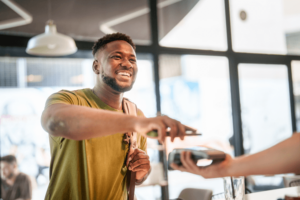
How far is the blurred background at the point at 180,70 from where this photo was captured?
314 cm

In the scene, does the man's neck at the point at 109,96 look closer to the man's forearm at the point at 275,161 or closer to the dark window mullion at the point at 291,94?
the man's forearm at the point at 275,161

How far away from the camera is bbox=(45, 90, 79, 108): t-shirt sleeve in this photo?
112 centimetres

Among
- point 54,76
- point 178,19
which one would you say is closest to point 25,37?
point 54,76

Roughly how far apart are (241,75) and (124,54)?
11.1ft

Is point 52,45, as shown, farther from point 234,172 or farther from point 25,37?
point 234,172

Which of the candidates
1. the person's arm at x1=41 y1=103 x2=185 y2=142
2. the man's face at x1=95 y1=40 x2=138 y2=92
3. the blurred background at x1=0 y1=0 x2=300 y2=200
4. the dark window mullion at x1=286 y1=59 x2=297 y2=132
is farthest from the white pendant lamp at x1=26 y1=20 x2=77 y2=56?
the dark window mullion at x1=286 y1=59 x2=297 y2=132

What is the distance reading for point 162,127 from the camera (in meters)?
0.82

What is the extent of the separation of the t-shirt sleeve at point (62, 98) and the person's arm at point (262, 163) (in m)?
0.54

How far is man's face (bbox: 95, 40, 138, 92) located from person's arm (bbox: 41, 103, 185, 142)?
47 cm

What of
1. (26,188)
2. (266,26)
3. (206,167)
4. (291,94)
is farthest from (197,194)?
(266,26)

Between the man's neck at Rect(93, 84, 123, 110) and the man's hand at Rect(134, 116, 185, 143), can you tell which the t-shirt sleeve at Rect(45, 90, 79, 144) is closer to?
the man's neck at Rect(93, 84, 123, 110)

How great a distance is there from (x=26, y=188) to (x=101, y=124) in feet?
8.87

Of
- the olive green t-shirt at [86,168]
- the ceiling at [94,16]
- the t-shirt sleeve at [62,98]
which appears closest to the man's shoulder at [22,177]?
the ceiling at [94,16]

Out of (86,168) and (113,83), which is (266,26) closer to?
(113,83)
